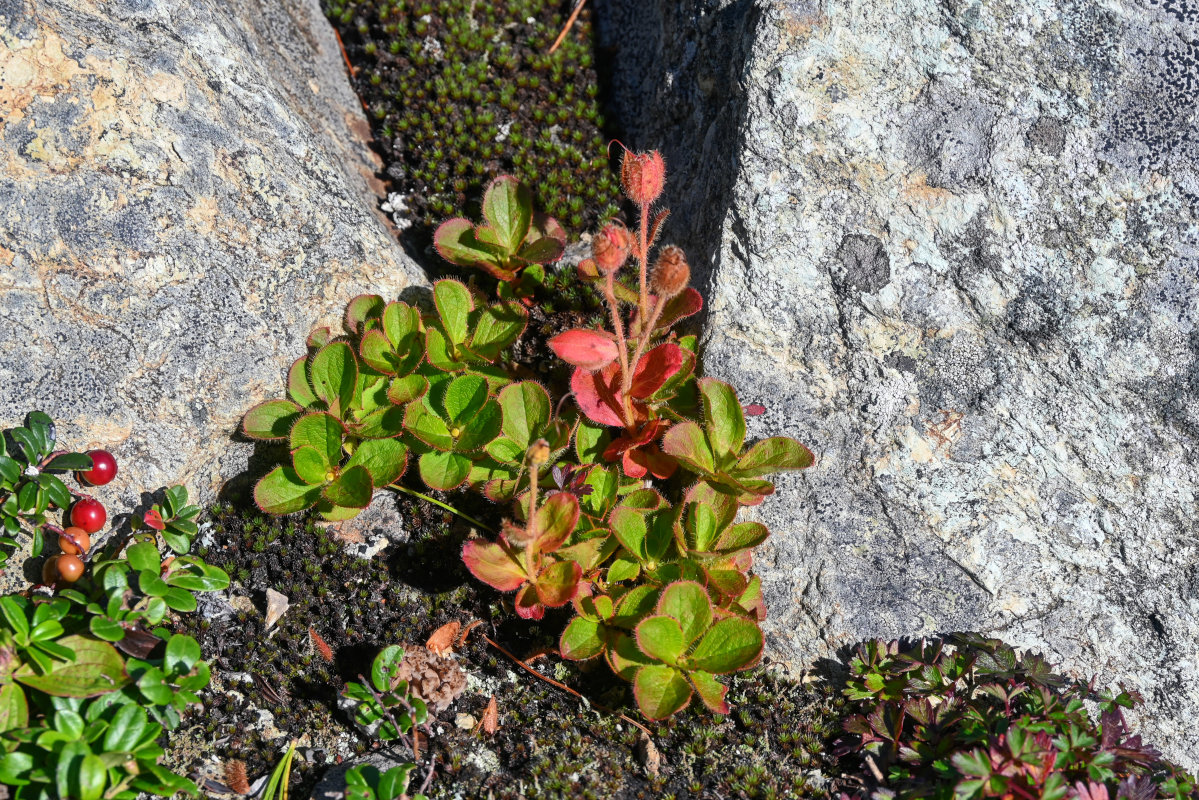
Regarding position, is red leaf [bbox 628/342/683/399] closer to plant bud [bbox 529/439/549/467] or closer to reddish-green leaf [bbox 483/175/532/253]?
plant bud [bbox 529/439/549/467]

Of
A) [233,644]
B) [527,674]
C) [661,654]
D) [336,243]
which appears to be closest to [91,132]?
[336,243]

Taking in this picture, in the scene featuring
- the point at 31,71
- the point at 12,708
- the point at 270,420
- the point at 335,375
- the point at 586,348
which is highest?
the point at 586,348

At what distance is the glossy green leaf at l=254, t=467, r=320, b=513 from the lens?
9.98 ft

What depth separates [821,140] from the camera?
127 inches

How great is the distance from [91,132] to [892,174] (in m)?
2.93

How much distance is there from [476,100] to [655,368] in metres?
1.96

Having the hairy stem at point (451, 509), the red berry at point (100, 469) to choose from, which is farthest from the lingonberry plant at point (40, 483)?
the hairy stem at point (451, 509)

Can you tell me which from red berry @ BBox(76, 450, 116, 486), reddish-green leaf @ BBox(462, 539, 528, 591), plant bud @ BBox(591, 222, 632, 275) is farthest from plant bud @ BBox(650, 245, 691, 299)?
red berry @ BBox(76, 450, 116, 486)

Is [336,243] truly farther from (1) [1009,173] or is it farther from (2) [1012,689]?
(2) [1012,689]

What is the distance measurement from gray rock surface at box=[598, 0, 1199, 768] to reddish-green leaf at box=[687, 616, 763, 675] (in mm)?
472

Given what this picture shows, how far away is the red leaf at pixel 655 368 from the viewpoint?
3047 millimetres

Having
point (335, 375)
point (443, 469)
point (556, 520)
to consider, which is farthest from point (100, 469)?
point (556, 520)

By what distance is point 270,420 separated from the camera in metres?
3.20

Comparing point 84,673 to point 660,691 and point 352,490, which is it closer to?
point 352,490
